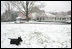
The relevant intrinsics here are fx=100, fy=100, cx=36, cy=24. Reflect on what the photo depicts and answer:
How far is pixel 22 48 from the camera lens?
6.63 m

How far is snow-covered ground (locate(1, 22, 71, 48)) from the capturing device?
6.97m

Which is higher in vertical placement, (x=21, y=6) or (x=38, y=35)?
(x=21, y=6)

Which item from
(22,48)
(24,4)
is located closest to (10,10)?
(24,4)

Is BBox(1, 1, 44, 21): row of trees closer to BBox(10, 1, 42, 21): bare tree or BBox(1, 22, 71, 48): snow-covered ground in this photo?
BBox(10, 1, 42, 21): bare tree

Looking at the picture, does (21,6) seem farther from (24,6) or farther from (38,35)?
(38,35)

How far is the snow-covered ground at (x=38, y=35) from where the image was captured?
22.9ft

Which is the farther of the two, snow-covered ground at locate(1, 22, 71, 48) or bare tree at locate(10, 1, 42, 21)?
bare tree at locate(10, 1, 42, 21)

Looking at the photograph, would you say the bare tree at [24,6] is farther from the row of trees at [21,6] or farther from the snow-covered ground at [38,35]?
the snow-covered ground at [38,35]

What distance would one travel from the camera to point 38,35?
775 centimetres

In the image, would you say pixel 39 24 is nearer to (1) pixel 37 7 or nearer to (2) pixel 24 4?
(1) pixel 37 7

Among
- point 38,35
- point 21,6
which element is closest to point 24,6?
point 21,6

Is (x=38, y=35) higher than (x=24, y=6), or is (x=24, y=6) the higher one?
(x=24, y=6)

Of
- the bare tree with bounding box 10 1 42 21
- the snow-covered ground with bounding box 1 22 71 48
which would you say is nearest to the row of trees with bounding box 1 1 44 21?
the bare tree with bounding box 10 1 42 21

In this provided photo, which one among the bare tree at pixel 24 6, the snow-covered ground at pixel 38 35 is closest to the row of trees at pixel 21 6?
the bare tree at pixel 24 6
